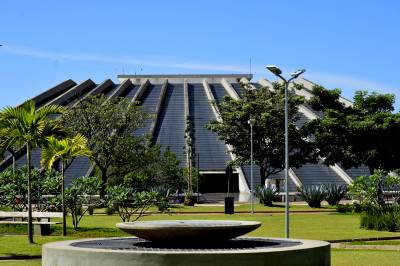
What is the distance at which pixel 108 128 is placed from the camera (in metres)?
64.5

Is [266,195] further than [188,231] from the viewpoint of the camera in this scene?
Yes

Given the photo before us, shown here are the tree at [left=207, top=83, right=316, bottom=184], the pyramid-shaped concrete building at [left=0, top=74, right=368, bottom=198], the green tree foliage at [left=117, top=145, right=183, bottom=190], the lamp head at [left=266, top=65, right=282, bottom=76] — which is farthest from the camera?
the pyramid-shaped concrete building at [left=0, top=74, right=368, bottom=198]

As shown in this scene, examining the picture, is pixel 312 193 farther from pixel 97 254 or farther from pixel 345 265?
pixel 97 254

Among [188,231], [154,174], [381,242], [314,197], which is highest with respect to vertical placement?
[188,231]

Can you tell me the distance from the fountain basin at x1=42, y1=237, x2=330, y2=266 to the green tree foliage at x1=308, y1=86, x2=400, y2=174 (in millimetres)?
39390

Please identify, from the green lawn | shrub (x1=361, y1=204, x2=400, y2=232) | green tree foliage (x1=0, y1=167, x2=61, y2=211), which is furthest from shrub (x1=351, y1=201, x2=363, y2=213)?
green tree foliage (x1=0, y1=167, x2=61, y2=211)

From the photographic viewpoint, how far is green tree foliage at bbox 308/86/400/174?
54.2 m

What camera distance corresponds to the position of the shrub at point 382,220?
32.6 metres

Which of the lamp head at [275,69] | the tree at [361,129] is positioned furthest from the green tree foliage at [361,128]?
the lamp head at [275,69]

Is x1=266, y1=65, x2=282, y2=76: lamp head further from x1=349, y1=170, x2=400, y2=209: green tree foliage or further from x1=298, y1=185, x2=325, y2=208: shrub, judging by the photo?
x1=298, y1=185, x2=325, y2=208: shrub

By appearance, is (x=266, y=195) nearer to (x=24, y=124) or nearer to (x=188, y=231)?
(x=24, y=124)

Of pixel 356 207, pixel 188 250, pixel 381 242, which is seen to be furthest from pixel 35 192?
pixel 188 250

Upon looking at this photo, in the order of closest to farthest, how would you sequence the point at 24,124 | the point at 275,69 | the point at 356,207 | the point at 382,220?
1. the point at 24,124
2. the point at 275,69
3. the point at 382,220
4. the point at 356,207

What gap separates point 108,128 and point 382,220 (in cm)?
3605
